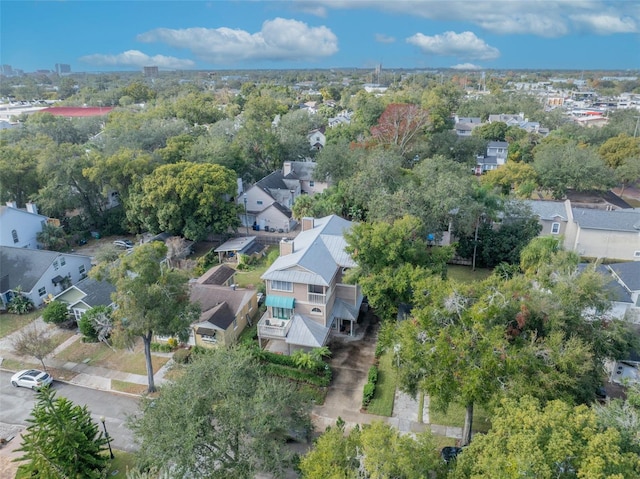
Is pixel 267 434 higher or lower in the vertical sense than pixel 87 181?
lower

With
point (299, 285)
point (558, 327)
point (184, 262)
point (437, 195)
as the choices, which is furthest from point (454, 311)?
point (184, 262)

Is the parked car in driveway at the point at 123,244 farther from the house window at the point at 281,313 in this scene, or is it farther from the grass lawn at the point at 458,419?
the grass lawn at the point at 458,419

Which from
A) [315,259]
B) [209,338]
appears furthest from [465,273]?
[209,338]

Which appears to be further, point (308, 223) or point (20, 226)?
point (20, 226)

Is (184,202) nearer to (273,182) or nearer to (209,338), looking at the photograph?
(273,182)

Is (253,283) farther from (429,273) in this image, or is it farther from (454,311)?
(454,311)

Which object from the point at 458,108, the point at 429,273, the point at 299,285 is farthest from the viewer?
the point at 458,108

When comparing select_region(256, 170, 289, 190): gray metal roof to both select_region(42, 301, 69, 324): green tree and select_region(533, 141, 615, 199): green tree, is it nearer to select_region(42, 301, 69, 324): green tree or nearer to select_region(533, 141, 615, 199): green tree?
select_region(42, 301, 69, 324): green tree

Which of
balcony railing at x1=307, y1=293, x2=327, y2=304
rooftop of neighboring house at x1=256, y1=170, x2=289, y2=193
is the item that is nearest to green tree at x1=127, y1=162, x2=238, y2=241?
rooftop of neighboring house at x1=256, y1=170, x2=289, y2=193
